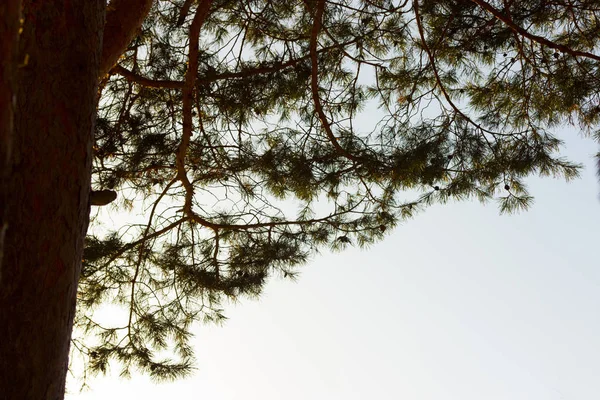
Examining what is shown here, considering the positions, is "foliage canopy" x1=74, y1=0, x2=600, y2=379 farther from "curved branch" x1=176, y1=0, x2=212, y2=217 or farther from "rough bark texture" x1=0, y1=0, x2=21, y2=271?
"rough bark texture" x1=0, y1=0, x2=21, y2=271

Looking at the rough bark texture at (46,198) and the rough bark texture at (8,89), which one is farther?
the rough bark texture at (46,198)

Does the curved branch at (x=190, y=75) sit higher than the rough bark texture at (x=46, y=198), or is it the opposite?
the curved branch at (x=190, y=75)

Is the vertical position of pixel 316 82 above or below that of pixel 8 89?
above

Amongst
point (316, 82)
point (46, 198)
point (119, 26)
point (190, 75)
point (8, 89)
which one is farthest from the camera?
point (316, 82)

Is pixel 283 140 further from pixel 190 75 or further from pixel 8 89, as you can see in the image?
pixel 8 89

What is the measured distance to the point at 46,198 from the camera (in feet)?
4.57

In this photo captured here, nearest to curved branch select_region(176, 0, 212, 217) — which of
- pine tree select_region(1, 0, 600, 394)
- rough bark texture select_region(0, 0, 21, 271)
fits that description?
pine tree select_region(1, 0, 600, 394)

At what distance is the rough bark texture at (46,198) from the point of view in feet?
4.27

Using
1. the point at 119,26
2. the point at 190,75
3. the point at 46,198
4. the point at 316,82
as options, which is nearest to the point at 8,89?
the point at 46,198

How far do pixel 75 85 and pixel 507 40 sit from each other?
277cm

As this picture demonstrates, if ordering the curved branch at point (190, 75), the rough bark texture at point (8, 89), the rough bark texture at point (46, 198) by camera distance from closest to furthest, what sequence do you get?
the rough bark texture at point (8, 89) → the rough bark texture at point (46, 198) → the curved branch at point (190, 75)

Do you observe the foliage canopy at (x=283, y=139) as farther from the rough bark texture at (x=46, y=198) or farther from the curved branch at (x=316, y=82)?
the rough bark texture at (x=46, y=198)

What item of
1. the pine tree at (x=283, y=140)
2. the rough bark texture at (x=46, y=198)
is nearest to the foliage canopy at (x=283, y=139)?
the pine tree at (x=283, y=140)

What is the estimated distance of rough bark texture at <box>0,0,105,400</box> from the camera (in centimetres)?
130
